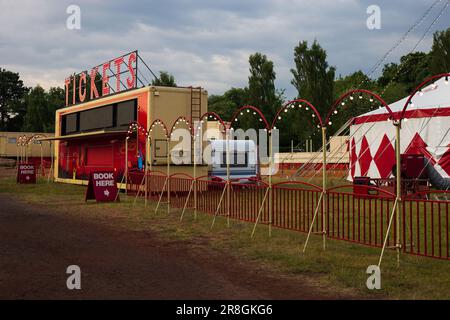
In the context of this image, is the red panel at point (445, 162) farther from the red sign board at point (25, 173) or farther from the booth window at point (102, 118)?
the red sign board at point (25, 173)

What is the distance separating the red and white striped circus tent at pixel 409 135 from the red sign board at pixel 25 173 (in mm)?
18070

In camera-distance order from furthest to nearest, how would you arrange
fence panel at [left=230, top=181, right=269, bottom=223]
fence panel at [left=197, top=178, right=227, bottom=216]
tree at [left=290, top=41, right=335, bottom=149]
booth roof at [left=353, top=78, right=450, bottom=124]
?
tree at [left=290, top=41, right=335, bottom=149] → booth roof at [left=353, top=78, right=450, bottom=124] → fence panel at [left=197, top=178, right=227, bottom=216] → fence panel at [left=230, top=181, right=269, bottom=223]

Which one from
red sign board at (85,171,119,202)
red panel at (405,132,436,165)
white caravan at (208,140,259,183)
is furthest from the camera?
white caravan at (208,140,259,183)

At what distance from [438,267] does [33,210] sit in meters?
11.8

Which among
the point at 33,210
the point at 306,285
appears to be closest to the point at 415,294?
the point at 306,285

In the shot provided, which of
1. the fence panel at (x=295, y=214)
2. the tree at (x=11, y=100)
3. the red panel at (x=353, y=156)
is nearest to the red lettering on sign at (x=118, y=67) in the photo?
the red panel at (x=353, y=156)

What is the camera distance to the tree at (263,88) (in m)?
45.5

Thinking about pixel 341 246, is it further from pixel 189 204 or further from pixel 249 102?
pixel 249 102

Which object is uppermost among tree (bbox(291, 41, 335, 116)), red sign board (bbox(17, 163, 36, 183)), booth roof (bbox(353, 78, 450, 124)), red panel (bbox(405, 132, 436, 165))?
tree (bbox(291, 41, 335, 116))

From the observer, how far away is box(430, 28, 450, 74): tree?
3634 cm

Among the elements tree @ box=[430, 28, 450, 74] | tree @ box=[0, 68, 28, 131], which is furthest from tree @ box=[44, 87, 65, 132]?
tree @ box=[430, 28, 450, 74]

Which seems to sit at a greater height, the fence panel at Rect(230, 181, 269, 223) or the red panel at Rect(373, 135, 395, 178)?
the red panel at Rect(373, 135, 395, 178)

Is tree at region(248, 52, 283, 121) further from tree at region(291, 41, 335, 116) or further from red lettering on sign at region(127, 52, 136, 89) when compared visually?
red lettering on sign at region(127, 52, 136, 89)

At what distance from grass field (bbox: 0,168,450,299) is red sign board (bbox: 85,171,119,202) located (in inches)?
109
